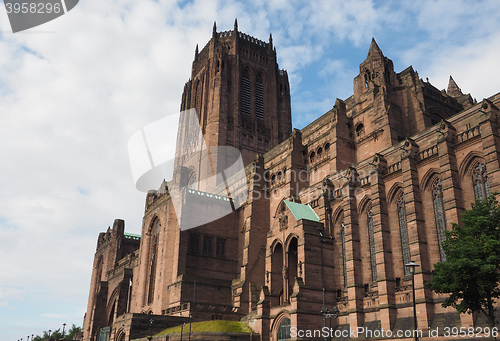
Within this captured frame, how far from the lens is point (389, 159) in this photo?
3734 cm

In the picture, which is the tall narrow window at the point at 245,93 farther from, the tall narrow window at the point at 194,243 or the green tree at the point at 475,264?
the green tree at the point at 475,264

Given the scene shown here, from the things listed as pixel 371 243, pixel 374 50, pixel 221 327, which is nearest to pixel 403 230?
pixel 371 243

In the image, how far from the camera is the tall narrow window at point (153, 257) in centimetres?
5475

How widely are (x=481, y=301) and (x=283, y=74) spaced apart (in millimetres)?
73673

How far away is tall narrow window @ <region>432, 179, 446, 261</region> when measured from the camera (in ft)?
100

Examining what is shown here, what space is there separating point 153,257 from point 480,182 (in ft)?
132

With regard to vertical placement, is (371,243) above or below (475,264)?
above

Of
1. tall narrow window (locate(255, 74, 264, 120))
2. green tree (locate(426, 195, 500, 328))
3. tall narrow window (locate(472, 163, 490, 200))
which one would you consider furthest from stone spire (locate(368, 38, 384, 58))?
tall narrow window (locate(255, 74, 264, 120))

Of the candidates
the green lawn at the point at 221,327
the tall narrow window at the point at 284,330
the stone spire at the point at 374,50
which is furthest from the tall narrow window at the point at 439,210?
the stone spire at the point at 374,50

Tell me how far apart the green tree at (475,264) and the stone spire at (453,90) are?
37582mm

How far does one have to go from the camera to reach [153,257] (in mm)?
56844

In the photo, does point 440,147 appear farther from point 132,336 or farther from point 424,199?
point 132,336

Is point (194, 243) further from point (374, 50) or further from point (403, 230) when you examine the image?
point (374, 50)

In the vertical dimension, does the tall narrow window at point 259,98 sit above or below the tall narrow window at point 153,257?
above
